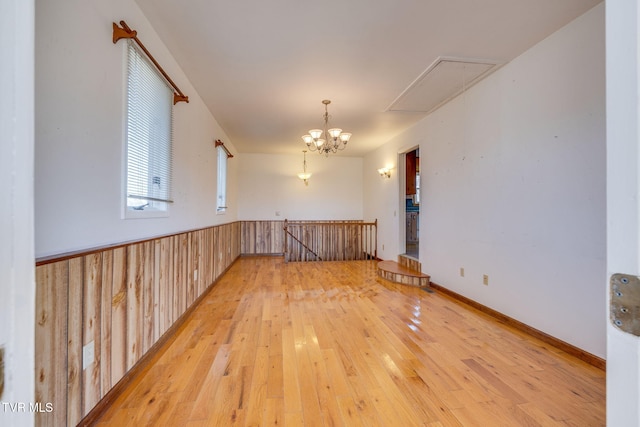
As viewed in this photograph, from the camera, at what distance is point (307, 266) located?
18.5 feet

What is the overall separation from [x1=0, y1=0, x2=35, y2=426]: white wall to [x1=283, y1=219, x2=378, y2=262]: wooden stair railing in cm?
637

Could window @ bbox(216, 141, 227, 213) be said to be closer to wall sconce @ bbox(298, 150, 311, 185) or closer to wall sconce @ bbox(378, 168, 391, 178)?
wall sconce @ bbox(298, 150, 311, 185)

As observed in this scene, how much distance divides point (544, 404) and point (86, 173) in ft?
9.81

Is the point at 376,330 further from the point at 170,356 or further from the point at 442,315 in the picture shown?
the point at 170,356

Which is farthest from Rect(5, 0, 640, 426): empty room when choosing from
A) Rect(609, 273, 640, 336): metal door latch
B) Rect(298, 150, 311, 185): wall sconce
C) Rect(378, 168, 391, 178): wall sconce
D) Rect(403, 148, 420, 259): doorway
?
Rect(298, 150, 311, 185): wall sconce

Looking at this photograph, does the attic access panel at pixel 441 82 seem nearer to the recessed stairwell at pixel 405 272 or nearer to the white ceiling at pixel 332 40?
the white ceiling at pixel 332 40

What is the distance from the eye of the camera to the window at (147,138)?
1886 millimetres

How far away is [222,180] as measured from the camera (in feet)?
16.8

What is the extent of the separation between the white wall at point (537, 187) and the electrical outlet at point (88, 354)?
3.37m

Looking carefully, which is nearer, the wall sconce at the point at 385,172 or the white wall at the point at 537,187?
the white wall at the point at 537,187

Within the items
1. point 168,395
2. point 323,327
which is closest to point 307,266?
point 323,327

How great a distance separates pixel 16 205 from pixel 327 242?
6591 mm

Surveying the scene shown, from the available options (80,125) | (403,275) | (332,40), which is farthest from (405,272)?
(80,125)

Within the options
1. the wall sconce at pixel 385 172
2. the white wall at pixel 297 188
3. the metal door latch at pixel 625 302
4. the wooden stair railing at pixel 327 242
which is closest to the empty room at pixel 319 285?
the metal door latch at pixel 625 302
